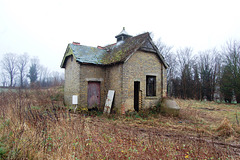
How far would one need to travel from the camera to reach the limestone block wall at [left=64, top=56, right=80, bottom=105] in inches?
535

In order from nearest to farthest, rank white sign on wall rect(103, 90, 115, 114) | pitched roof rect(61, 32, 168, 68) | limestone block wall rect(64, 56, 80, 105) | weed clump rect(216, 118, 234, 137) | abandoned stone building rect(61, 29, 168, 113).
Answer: weed clump rect(216, 118, 234, 137), abandoned stone building rect(61, 29, 168, 113), white sign on wall rect(103, 90, 115, 114), pitched roof rect(61, 32, 168, 68), limestone block wall rect(64, 56, 80, 105)

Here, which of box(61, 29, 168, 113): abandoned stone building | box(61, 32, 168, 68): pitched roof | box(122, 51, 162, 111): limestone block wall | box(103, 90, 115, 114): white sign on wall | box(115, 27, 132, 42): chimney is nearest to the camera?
box(122, 51, 162, 111): limestone block wall

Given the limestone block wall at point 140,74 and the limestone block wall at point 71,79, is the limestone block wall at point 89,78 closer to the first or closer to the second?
the limestone block wall at point 71,79

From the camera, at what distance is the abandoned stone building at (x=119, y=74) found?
1270 cm

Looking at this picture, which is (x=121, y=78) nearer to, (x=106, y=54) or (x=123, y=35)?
(x=106, y=54)

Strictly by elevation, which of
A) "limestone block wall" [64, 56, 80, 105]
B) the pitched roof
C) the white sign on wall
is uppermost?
the pitched roof

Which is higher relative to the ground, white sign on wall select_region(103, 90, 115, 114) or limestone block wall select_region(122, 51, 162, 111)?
limestone block wall select_region(122, 51, 162, 111)

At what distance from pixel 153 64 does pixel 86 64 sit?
19.6 ft

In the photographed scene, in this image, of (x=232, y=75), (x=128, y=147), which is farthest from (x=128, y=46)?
(x=232, y=75)

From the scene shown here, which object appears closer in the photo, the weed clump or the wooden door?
the weed clump

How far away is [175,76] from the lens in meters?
36.2

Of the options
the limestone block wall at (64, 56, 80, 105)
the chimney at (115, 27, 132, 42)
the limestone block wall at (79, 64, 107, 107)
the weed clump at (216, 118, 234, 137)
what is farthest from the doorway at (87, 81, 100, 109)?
the weed clump at (216, 118, 234, 137)

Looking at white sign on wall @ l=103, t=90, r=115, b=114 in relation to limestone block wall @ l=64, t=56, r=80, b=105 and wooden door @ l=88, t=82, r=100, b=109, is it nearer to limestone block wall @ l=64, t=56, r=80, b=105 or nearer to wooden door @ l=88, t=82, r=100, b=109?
wooden door @ l=88, t=82, r=100, b=109

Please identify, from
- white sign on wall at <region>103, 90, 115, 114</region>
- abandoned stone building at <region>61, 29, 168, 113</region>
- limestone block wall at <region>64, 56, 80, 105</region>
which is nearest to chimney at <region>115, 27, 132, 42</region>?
abandoned stone building at <region>61, 29, 168, 113</region>
